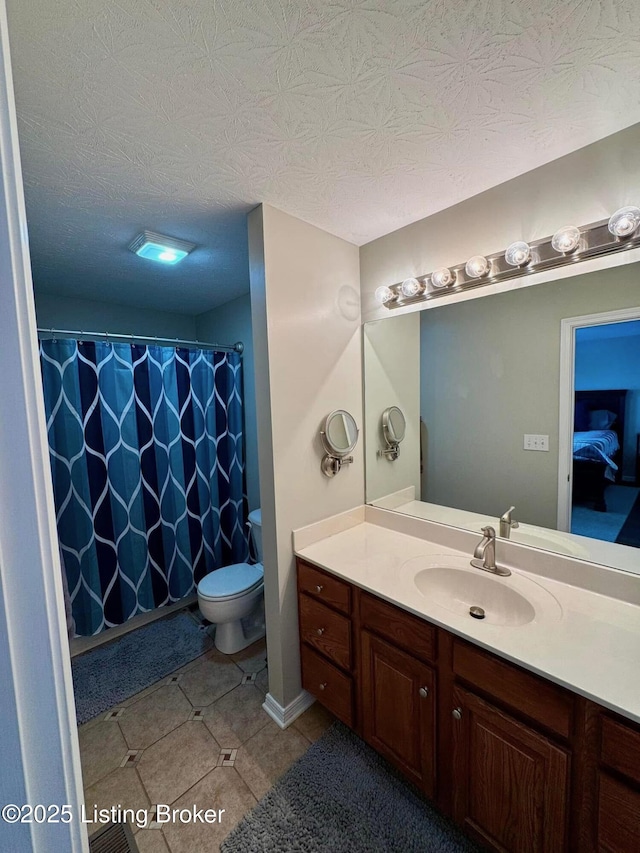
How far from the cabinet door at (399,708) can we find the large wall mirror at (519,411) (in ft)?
2.10

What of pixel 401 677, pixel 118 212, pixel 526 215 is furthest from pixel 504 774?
pixel 118 212

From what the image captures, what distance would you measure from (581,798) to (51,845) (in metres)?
1.16

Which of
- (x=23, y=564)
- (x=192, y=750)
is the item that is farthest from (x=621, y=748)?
(x=192, y=750)

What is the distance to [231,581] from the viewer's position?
2.10 m

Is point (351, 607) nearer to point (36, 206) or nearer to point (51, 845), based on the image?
point (51, 845)

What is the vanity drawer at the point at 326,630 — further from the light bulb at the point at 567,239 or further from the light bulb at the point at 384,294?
the light bulb at the point at 567,239

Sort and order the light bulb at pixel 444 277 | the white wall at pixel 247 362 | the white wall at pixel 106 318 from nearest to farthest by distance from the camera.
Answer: the light bulb at pixel 444 277
the white wall at pixel 106 318
the white wall at pixel 247 362

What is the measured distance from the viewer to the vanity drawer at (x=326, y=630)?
141 cm

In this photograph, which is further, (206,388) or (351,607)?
(206,388)

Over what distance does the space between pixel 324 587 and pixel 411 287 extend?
140 centimetres

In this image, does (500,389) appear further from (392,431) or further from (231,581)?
(231,581)

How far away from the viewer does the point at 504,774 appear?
0.97 meters

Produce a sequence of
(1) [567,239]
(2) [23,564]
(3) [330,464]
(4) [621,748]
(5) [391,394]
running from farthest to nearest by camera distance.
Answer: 1. (5) [391,394]
2. (3) [330,464]
3. (1) [567,239]
4. (4) [621,748]
5. (2) [23,564]

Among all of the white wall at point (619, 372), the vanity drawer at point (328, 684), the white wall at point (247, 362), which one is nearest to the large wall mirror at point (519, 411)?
the white wall at point (619, 372)
